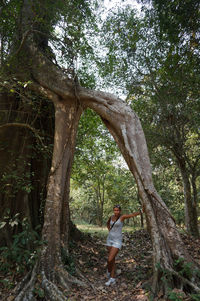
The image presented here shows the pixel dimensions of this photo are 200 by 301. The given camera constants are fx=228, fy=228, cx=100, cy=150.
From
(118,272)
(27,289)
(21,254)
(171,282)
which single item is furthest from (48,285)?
(171,282)

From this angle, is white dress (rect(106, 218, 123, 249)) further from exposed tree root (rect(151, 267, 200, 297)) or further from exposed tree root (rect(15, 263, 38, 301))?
exposed tree root (rect(15, 263, 38, 301))

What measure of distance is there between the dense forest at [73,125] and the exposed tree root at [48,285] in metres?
0.02

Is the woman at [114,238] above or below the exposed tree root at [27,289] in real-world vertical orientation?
above

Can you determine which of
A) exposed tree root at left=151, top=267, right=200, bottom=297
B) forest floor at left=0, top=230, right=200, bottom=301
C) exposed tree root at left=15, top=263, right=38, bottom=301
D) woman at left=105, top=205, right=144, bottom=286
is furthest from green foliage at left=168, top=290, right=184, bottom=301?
exposed tree root at left=15, top=263, right=38, bottom=301

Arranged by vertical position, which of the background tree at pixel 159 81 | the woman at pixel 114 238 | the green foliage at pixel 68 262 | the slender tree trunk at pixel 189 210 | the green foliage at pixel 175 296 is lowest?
the green foliage at pixel 175 296

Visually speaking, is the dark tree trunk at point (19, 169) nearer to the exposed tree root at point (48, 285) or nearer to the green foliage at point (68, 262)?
the green foliage at point (68, 262)

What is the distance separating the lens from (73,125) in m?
5.76

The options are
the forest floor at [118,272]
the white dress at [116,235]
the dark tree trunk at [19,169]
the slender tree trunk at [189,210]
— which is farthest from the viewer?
the slender tree trunk at [189,210]

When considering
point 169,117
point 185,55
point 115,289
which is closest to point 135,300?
point 115,289

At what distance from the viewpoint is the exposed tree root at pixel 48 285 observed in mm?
3523

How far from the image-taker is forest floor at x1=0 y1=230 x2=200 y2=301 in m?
3.79

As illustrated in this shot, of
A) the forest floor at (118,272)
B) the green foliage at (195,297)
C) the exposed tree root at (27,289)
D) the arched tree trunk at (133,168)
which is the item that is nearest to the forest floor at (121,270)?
the forest floor at (118,272)

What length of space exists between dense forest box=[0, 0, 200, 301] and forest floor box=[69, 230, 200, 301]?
0.15 metres

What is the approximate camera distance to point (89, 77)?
8031 millimetres
